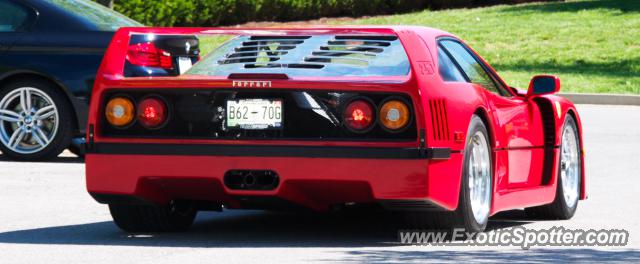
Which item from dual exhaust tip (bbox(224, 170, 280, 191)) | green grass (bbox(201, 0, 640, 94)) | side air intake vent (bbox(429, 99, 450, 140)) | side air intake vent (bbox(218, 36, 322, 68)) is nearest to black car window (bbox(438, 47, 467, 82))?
side air intake vent (bbox(429, 99, 450, 140))

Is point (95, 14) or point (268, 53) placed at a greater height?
point (268, 53)

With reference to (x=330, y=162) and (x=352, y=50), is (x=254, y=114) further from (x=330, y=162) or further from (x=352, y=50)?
(x=352, y=50)

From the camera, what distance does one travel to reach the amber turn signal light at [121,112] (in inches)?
315

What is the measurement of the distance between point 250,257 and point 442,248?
39.7 inches

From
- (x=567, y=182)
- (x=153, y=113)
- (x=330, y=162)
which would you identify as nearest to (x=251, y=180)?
(x=330, y=162)

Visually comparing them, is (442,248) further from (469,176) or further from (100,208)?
(100,208)

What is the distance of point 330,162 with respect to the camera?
24.8 feet

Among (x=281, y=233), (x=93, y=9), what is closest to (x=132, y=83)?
(x=281, y=233)

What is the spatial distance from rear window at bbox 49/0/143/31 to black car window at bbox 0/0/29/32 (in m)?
0.30

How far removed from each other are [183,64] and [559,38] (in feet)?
82.1

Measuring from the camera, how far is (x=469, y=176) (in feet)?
26.3

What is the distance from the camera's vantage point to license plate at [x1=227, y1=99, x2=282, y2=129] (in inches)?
305

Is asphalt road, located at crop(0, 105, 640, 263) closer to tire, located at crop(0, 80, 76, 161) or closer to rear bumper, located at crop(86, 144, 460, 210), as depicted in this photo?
rear bumper, located at crop(86, 144, 460, 210)

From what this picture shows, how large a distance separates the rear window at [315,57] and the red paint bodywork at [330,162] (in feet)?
0.20
